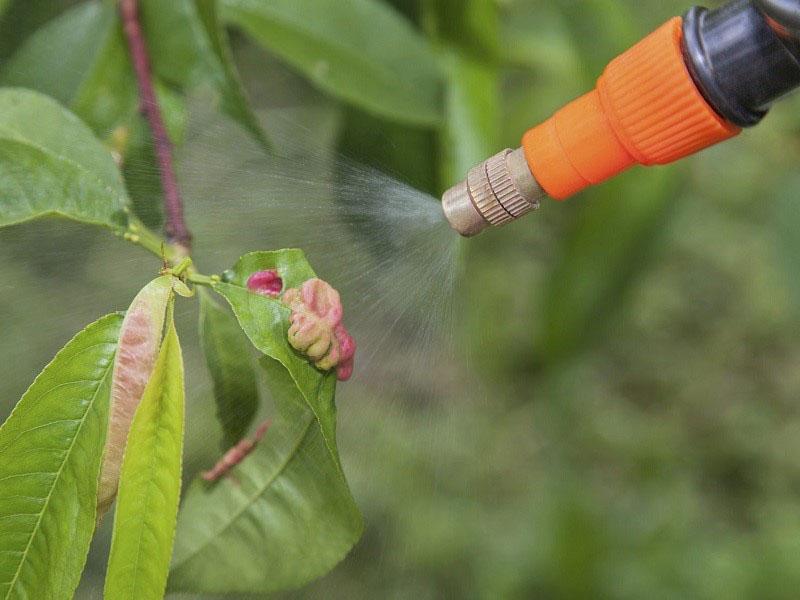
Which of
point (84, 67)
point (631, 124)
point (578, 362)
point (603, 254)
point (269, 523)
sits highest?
point (631, 124)

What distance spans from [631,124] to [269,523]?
0.48 metres

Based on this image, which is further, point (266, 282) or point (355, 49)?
point (355, 49)

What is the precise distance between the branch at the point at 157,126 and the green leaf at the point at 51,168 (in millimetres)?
68

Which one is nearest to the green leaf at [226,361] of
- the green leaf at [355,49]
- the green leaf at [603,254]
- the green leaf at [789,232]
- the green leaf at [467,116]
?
the green leaf at [355,49]

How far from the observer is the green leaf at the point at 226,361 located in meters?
0.81

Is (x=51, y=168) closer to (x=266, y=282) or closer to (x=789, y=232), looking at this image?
(x=266, y=282)

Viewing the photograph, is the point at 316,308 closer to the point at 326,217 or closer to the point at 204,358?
the point at 204,358

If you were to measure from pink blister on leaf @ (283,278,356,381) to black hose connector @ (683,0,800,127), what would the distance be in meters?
0.36

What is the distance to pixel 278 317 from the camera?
726mm

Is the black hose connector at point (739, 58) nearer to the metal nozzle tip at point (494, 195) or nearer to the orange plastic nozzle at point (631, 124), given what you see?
the orange plastic nozzle at point (631, 124)

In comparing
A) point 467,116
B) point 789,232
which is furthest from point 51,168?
point 789,232

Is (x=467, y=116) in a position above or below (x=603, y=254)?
above

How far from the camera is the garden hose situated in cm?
72

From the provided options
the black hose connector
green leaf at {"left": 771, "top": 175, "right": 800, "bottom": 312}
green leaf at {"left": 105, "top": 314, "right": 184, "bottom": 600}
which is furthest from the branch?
green leaf at {"left": 771, "top": 175, "right": 800, "bottom": 312}
